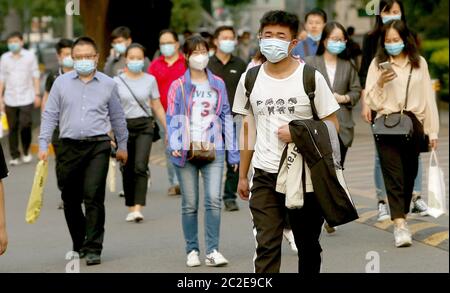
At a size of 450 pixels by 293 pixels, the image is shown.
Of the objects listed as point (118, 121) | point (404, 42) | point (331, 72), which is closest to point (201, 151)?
point (118, 121)

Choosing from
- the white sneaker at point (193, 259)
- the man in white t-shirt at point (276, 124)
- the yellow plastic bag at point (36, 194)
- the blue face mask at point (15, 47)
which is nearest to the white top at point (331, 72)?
the white sneaker at point (193, 259)

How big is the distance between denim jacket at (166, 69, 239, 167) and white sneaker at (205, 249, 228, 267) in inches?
27.9

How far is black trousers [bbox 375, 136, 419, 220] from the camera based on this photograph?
32.7ft

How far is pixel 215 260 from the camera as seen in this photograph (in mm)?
9195

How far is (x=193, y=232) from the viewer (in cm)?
930

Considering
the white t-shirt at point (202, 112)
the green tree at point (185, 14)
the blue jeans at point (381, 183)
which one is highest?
the white t-shirt at point (202, 112)

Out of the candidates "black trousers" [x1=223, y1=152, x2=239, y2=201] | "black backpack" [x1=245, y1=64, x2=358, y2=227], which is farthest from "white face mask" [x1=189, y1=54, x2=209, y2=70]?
"black trousers" [x1=223, y1=152, x2=239, y2=201]

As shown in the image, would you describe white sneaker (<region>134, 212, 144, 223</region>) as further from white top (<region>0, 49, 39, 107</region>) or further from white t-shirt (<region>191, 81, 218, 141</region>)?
white top (<region>0, 49, 39, 107</region>)

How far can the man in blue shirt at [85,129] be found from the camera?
31.0 feet

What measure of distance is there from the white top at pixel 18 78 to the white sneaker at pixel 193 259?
8.80m

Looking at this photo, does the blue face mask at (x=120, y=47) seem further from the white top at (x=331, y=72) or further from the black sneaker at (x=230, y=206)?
the white top at (x=331, y=72)
